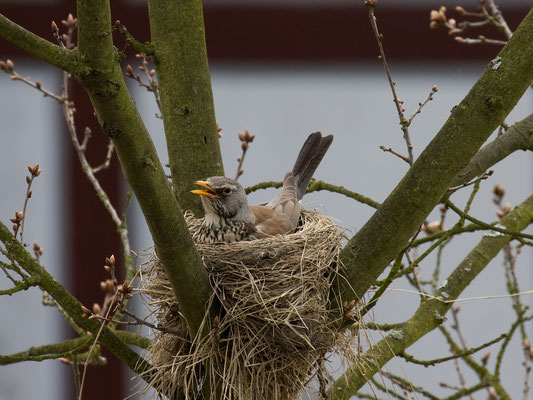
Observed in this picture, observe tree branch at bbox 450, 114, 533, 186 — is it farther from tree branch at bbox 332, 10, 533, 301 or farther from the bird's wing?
the bird's wing

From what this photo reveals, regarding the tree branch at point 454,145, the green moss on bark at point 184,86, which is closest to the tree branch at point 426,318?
the tree branch at point 454,145

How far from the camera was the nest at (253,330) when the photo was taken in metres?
2.91

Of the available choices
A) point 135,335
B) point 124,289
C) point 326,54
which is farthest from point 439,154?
point 326,54

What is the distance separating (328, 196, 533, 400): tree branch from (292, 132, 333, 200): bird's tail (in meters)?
1.02

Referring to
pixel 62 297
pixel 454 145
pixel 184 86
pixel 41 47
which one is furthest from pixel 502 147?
pixel 41 47

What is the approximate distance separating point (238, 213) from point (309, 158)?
26.2 inches

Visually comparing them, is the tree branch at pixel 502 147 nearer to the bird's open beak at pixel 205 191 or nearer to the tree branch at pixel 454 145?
the tree branch at pixel 454 145

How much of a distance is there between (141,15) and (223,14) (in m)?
0.47

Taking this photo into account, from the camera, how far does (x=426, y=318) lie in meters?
3.37

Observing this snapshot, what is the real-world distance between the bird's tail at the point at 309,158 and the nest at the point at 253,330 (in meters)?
1.08

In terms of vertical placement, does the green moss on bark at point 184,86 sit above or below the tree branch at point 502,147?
above

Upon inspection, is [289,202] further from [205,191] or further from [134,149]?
[134,149]

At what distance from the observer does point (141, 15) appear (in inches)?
189

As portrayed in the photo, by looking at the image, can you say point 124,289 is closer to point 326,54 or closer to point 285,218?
point 285,218
